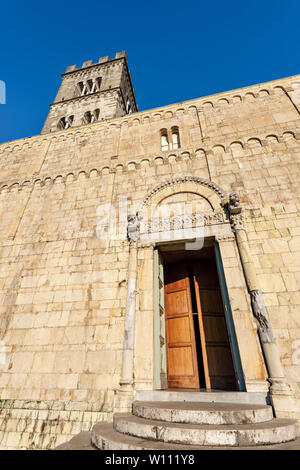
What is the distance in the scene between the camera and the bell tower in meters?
19.9

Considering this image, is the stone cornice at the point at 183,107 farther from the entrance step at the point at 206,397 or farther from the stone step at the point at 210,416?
the stone step at the point at 210,416

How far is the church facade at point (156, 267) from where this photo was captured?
5.11 m

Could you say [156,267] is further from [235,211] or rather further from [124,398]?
[124,398]

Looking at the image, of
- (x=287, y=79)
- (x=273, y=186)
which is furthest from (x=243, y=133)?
(x=287, y=79)

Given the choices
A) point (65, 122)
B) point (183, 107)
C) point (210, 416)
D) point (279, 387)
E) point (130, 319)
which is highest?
point (65, 122)

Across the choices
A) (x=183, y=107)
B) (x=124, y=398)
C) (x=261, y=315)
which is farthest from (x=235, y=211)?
(x=183, y=107)

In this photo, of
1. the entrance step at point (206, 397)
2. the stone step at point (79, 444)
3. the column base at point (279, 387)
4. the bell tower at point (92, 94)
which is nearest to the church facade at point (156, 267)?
the column base at point (279, 387)

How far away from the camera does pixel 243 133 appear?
322 inches

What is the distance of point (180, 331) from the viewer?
6574 mm

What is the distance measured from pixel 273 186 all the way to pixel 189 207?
2.55 m

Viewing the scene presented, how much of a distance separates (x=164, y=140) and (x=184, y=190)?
317cm

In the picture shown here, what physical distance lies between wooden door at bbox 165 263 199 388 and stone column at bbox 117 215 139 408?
153cm

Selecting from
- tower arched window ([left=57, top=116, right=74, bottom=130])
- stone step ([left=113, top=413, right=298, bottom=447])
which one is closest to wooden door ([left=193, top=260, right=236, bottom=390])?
stone step ([left=113, top=413, right=298, bottom=447])
